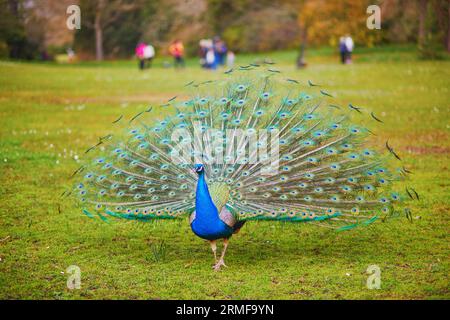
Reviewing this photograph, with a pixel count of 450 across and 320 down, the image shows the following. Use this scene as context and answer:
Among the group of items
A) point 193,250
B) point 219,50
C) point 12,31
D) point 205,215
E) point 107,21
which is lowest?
point 193,250

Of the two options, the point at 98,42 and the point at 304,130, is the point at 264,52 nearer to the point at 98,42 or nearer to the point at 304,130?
the point at 98,42

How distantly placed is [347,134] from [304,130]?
457 mm

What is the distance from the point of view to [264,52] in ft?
190

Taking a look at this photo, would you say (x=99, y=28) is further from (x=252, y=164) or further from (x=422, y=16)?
(x=252, y=164)

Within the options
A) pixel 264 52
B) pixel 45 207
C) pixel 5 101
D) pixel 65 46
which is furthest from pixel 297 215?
pixel 65 46

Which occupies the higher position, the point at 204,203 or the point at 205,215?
the point at 204,203

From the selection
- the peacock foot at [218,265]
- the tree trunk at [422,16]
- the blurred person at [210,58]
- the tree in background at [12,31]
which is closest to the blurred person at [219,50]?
the blurred person at [210,58]

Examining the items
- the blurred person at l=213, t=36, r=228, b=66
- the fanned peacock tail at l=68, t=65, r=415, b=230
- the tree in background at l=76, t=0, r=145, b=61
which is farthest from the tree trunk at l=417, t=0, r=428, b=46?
the fanned peacock tail at l=68, t=65, r=415, b=230

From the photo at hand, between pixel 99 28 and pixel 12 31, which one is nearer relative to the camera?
pixel 12 31

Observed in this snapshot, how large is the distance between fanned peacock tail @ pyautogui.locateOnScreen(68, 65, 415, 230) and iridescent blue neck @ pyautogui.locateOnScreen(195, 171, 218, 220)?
19 cm

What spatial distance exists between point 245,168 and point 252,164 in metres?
0.08

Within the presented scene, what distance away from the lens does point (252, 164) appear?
7445 millimetres

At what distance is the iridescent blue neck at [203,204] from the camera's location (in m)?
7.02

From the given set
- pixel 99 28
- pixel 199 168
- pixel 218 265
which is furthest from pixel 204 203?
pixel 99 28
